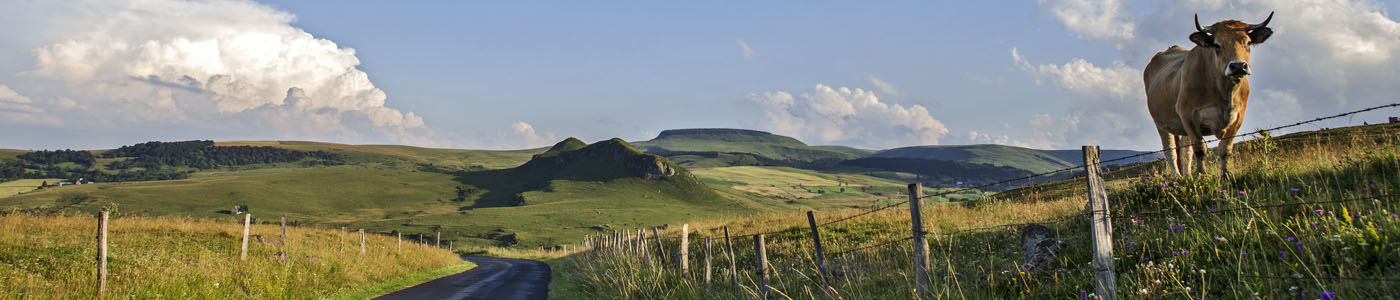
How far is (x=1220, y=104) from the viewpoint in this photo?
9156 millimetres

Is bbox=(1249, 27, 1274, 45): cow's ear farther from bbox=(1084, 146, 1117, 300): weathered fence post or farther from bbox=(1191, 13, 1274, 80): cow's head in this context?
bbox=(1084, 146, 1117, 300): weathered fence post

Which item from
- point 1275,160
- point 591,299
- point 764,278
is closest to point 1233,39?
point 1275,160

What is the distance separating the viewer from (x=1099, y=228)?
5621mm

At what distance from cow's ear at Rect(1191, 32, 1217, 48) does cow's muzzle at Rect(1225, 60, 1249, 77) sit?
802mm

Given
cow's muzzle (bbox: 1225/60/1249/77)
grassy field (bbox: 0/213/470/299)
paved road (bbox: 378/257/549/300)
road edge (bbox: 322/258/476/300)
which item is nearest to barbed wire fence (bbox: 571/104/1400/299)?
cow's muzzle (bbox: 1225/60/1249/77)

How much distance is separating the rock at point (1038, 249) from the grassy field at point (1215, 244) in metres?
0.15

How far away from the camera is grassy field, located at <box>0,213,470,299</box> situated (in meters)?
16.4

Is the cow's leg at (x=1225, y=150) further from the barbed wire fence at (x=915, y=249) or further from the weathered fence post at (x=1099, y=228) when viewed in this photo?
the weathered fence post at (x=1099, y=228)

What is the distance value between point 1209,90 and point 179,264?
906 inches

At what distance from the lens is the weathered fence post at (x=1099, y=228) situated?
5.59 metres

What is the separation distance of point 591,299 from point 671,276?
5.08m

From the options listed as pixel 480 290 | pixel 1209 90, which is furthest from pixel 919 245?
pixel 480 290

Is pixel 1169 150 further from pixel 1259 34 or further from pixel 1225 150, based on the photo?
pixel 1259 34

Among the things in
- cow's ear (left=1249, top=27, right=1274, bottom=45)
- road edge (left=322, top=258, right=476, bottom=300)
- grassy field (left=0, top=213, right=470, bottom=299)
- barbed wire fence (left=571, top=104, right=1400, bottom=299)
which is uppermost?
cow's ear (left=1249, top=27, right=1274, bottom=45)
